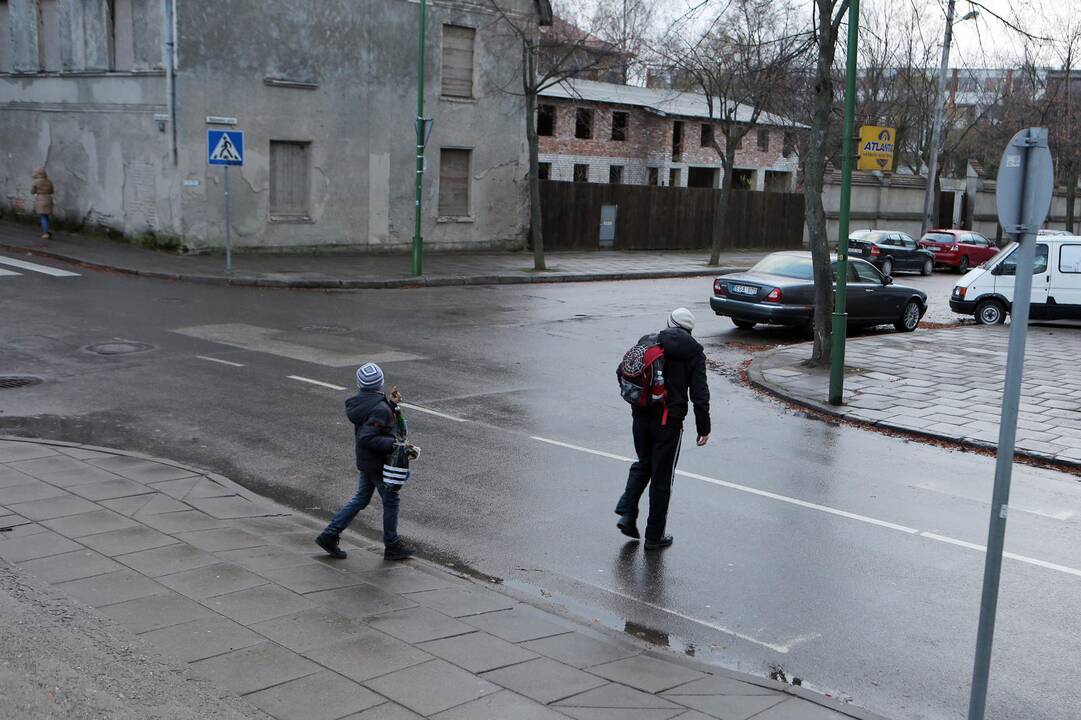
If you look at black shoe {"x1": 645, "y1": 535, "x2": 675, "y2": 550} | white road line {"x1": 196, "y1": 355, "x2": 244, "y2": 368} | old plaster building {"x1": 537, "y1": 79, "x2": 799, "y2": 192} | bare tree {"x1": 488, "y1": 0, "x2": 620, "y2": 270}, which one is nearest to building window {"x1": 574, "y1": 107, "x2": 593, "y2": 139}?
old plaster building {"x1": 537, "y1": 79, "x2": 799, "y2": 192}

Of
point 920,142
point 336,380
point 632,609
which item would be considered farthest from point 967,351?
point 920,142

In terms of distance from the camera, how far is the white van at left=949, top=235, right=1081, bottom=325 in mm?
21094

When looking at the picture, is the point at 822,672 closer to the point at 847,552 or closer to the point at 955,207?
the point at 847,552

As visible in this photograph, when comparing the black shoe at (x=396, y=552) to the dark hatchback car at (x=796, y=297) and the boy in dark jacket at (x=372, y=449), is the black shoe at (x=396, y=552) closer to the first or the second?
the boy in dark jacket at (x=372, y=449)

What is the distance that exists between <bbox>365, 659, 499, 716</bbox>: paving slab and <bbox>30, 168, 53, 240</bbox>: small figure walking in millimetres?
23522

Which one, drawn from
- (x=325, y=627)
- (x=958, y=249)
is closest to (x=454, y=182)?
(x=958, y=249)

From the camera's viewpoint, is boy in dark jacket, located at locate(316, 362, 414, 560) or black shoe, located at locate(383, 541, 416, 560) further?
black shoe, located at locate(383, 541, 416, 560)

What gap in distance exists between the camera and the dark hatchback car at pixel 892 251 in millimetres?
34344

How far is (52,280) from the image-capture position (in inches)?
786

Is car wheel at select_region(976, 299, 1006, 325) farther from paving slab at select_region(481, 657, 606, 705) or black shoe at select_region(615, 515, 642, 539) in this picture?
paving slab at select_region(481, 657, 606, 705)

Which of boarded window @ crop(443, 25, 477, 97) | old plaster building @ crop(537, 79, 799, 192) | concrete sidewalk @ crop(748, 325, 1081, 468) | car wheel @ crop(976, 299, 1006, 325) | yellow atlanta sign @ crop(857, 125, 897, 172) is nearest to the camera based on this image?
concrete sidewalk @ crop(748, 325, 1081, 468)

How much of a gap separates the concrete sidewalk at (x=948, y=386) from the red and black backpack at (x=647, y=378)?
5.06 m

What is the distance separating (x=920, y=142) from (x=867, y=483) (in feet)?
188

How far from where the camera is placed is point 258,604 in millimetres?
5891
